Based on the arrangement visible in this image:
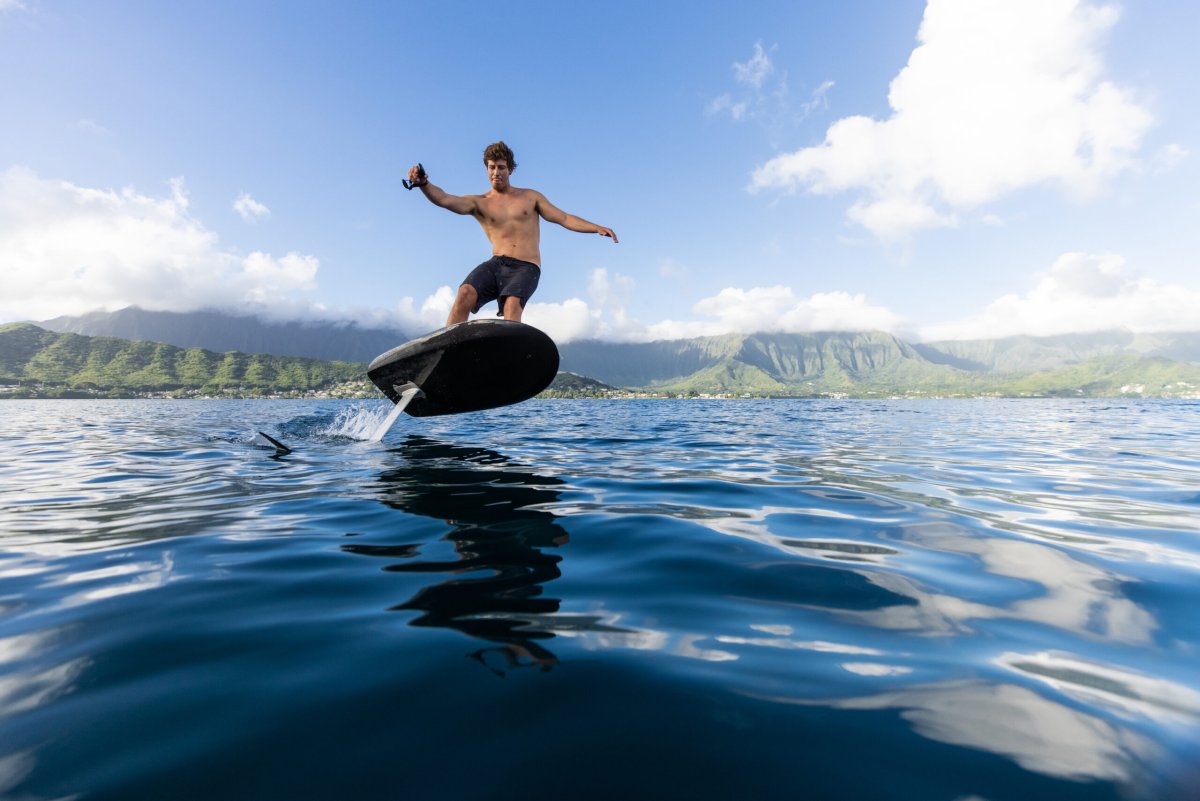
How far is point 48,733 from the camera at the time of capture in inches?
73.2

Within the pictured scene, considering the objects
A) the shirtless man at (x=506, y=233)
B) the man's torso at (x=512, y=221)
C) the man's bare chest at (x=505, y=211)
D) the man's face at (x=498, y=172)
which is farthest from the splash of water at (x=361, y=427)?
the man's face at (x=498, y=172)

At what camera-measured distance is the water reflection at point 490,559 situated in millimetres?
2644

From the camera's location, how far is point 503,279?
10117 millimetres

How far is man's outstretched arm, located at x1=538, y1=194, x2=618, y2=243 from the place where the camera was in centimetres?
978

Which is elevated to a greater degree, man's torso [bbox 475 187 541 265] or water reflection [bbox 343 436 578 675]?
man's torso [bbox 475 187 541 265]

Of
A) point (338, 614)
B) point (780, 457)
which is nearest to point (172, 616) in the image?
point (338, 614)

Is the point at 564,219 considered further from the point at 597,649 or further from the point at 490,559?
the point at 597,649

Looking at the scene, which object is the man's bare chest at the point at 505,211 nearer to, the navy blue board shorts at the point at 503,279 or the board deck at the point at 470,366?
the navy blue board shorts at the point at 503,279

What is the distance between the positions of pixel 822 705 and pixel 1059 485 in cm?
811

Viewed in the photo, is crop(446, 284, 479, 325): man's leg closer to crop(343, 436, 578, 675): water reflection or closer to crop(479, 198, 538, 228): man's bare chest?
crop(479, 198, 538, 228): man's bare chest

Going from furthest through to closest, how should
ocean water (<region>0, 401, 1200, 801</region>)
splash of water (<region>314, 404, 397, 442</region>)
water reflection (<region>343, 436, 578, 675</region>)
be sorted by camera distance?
splash of water (<region>314, 404, 397, 442</region>) → water reflection (<region>343, 436, 578, 675</region>) → ocean water (<region>0, 401, 1200, 801</region>)

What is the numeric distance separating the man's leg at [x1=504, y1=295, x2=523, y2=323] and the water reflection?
130 inches

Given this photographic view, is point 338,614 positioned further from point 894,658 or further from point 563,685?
point 894,658

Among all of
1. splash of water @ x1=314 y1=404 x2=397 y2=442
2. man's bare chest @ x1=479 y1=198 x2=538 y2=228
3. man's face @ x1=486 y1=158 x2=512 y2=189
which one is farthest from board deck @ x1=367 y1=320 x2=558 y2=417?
man's face @ x1=486 y1=158 x2=512 y2=189
